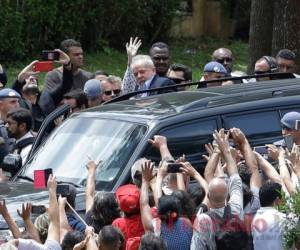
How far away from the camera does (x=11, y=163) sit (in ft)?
34.3

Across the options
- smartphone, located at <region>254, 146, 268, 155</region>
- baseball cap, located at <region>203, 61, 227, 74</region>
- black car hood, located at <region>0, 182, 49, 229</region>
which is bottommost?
black car hood, located at <region>0, 182, 49, 229</region>

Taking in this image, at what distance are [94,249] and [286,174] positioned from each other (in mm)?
1646

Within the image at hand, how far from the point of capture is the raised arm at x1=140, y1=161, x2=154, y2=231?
8164mm

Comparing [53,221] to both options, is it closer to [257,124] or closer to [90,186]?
[90,186]

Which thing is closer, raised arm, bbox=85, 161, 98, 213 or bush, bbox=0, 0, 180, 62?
raised arm, bbox=85, 161, 98, 213

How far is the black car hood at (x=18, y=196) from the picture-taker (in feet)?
30.3

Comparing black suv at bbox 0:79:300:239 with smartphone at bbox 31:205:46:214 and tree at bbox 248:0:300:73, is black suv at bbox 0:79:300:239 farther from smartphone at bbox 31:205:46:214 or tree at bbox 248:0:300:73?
tree at bbox 248:0:300:73

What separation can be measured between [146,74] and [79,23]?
40.7ft

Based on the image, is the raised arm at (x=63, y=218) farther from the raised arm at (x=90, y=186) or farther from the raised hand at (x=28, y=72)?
the raised hand at (x=28, y=72)

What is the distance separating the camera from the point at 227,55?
13844 mm

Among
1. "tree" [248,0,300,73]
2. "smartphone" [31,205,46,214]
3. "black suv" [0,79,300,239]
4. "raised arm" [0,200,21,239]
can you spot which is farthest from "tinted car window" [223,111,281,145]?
"tree" [248,0,300,73]

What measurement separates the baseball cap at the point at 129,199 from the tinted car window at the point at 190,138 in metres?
1.38

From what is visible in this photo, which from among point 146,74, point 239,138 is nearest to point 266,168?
point 239,138

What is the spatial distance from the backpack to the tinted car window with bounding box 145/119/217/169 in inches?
65.5
